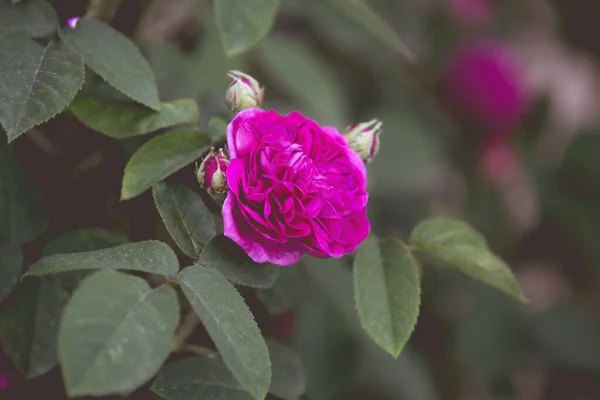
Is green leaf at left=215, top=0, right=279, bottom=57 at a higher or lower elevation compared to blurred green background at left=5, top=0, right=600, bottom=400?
higher

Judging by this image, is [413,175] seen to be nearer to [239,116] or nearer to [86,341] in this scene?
[239,116]

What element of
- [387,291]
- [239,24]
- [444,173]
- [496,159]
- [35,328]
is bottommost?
[444,173]

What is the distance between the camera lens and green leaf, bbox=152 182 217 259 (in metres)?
0.60

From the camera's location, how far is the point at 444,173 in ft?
5.28

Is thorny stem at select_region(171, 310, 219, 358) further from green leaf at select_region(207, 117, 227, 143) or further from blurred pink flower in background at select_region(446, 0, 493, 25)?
blurred pink flower in background at select_region(446, 0, 493, 25)

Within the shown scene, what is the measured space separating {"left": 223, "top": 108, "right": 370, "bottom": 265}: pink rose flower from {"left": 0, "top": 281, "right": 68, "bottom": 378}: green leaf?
7.8 inches

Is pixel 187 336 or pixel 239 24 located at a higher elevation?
pixel 239 24

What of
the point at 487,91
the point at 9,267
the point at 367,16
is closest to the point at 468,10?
the point at 487,91

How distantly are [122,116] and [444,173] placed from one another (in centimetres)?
107

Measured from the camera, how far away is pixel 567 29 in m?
1.81

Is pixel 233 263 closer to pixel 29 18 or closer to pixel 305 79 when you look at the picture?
pixel 29 18

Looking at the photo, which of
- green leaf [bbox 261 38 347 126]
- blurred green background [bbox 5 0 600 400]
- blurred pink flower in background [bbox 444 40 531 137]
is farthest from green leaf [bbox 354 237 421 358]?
blurred pink flower in background [bbox 444 40 531 137]

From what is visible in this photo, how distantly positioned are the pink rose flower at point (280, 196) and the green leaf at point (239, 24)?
5.9 inches

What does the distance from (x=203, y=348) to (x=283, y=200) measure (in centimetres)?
19
